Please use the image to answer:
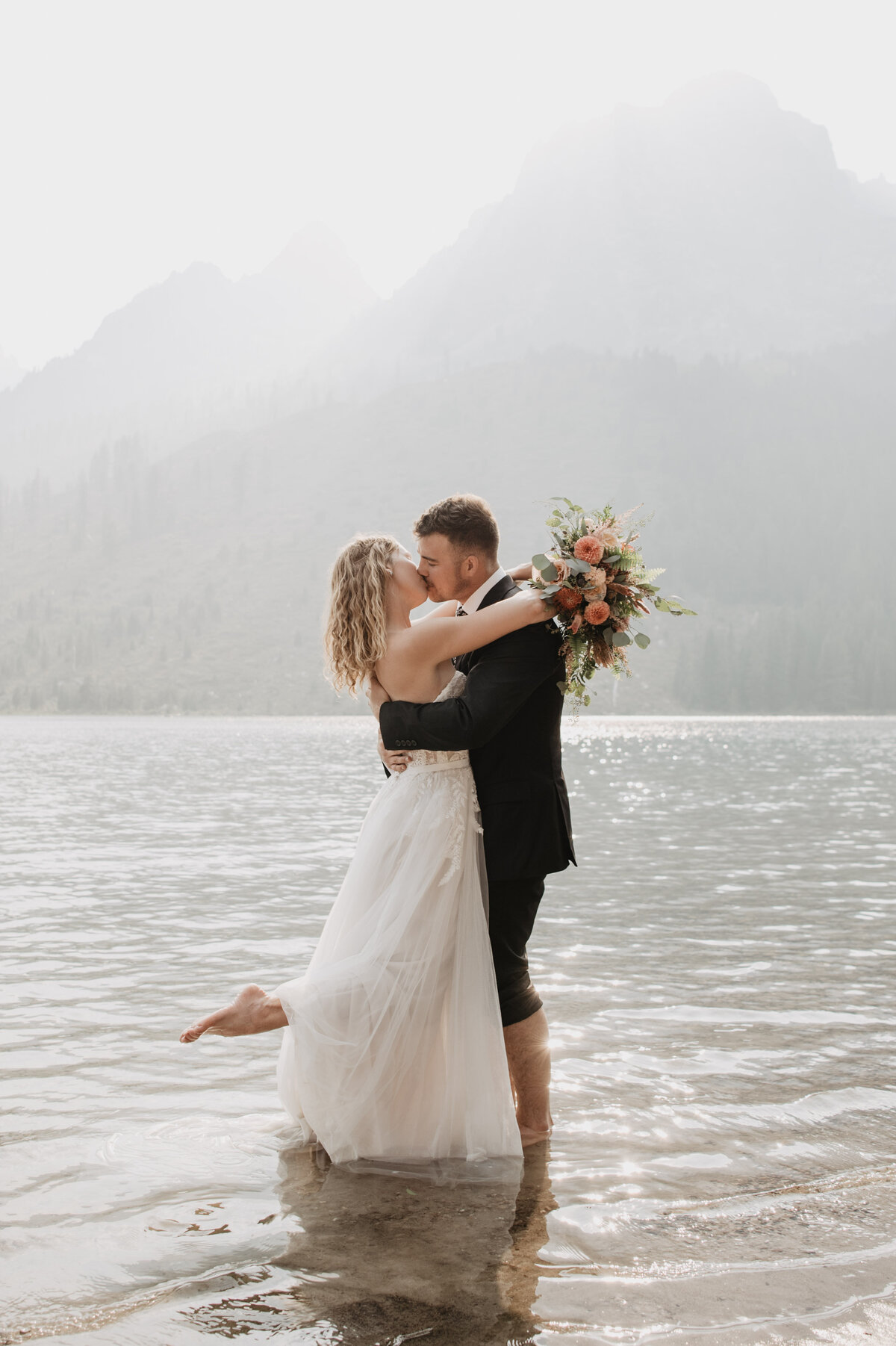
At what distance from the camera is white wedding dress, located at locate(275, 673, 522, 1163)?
18.9ft

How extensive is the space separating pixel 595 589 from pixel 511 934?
1.88 m

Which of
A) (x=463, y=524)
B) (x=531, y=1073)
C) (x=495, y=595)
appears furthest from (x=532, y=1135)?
(x=463, y=524)

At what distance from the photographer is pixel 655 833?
26.2 m

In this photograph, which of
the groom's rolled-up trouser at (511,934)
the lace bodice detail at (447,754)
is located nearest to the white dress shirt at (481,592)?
the lace bodice detail at (447,754)

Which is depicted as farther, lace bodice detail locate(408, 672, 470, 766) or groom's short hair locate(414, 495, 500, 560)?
lace bodice detail locate(408, 672, 470, 766)

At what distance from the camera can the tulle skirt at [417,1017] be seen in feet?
18.9

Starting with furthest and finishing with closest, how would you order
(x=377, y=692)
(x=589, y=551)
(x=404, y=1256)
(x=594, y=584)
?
(x=377, y=692), (x=589, y=551), (x=594, y=584), (x=404, y=1256)

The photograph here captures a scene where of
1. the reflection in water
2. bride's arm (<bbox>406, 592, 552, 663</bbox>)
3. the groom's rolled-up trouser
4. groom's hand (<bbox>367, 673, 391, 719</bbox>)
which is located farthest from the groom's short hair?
the reflection in water

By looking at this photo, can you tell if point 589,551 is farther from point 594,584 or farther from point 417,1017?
point 417,1017

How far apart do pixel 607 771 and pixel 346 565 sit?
46.4m

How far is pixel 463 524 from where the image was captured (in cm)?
593

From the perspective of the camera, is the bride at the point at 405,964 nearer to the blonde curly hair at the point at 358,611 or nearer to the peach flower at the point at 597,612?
the blonde curly hair at the point at 358,611

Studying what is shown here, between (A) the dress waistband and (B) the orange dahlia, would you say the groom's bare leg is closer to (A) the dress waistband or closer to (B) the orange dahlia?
(A) the dress waistband

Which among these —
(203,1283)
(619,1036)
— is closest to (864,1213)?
(203,1283)
